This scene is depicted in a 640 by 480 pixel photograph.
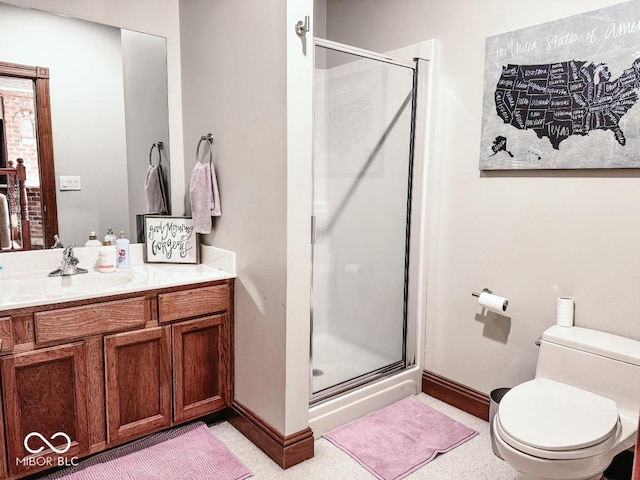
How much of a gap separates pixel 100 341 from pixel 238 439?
84cm

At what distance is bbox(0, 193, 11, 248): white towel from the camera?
2.16 metres

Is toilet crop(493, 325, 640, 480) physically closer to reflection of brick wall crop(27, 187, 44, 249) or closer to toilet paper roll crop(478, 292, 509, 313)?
toilet paper roll crop(478, 292, 509, 313)

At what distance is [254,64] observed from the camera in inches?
79.7

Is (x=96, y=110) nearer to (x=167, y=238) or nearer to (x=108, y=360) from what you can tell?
(x=167, y=238)

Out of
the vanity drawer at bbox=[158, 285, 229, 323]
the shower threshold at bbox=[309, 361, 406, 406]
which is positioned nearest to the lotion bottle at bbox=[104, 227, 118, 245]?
the vanity drawer at bbox=[158, 285, 229, 323]

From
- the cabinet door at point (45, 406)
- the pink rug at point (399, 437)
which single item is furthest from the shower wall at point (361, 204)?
the cabinet door at point (45, 406)

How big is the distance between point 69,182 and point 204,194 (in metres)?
0.67

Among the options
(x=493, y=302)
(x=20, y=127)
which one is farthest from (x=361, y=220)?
(x=20, y=127)

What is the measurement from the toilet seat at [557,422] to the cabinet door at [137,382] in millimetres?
1478

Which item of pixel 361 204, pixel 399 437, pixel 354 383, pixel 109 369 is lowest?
pixel 399 437

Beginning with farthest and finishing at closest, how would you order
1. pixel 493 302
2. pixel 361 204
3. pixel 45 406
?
pixel 361 204 < pixel 493 302 < pixel 45 406

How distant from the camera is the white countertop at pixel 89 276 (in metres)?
1.89

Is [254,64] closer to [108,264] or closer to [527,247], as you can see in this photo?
[108,264]

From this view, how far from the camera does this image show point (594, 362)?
1.84 meters
